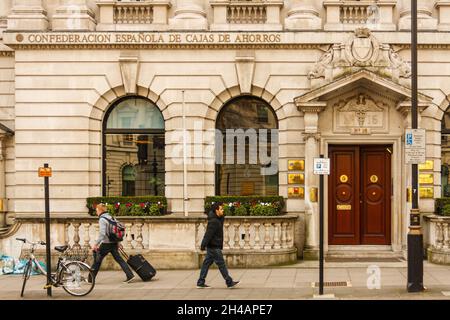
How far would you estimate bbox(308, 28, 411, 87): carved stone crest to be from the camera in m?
17.7

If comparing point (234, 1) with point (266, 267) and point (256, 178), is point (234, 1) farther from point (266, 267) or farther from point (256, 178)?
point (266, 267)

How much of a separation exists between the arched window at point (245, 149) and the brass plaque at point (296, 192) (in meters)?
0.85

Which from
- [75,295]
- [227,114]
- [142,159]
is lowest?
[75,295]

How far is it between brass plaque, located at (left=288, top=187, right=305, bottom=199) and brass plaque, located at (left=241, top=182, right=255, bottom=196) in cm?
117

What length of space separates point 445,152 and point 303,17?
5.63 metres

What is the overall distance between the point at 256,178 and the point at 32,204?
650 cm

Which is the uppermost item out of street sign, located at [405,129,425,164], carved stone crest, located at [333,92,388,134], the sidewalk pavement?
carved stone crest, located at [333,92,388,134]

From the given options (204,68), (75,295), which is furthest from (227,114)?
(75,295)

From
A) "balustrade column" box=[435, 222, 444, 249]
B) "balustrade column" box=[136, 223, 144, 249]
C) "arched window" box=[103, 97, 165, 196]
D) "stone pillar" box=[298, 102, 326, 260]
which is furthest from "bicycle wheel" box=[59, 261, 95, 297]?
"balustrade column" box=[435, 222, 444, 249]

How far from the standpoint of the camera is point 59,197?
18.4 m

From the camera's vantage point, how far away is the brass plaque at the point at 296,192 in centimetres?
1809

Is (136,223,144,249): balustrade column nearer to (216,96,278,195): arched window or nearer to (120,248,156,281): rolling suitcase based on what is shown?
(120,248,156,281): rolling suitcase

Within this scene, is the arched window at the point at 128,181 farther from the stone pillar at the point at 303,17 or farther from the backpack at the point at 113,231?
the stone pillar at the point at 303,17

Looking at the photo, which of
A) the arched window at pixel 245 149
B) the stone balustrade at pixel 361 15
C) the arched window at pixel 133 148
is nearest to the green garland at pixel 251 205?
the arched window at pixel 245 149
